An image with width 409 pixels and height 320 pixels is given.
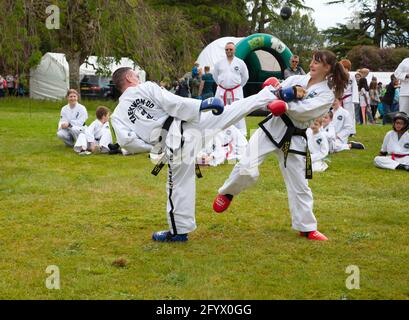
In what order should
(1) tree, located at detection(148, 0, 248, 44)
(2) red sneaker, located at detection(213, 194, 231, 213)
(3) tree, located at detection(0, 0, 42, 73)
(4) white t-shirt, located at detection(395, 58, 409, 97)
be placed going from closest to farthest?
(2) red sneaker, located at detection(213, 194, 231, 213), (3) tree, located at detection(0, 0, 42, 73), (4) white t-shirt, located at detection(395, 58, 409, 97), (1) tree, located at detection(148, 0, 248, 44)

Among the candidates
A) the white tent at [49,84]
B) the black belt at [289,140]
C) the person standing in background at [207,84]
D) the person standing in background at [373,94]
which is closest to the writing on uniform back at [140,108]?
the black belt at [289,140]

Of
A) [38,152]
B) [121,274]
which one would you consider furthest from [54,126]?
[121,274]

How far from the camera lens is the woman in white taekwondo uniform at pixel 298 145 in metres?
5.62

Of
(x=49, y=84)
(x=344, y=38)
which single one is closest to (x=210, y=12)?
(x=49, y=84)

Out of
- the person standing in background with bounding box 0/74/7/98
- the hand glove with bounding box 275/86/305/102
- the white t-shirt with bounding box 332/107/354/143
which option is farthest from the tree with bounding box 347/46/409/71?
the hand glove with bounding box 275/86/305/102

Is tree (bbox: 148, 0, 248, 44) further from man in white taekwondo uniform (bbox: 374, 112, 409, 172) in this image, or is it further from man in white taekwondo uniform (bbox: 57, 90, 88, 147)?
man in white taekwondo uniform (bbox: 374, 112, 409, 172)

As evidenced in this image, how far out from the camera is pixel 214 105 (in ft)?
17.3

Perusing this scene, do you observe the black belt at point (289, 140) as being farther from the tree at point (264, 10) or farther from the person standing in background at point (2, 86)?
the tree at point (264, 10)

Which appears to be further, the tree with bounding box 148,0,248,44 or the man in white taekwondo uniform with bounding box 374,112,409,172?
the tree with bounding box 148,0,248,44

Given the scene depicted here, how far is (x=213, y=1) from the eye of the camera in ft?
123

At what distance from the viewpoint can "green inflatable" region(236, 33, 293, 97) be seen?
21.3 meters

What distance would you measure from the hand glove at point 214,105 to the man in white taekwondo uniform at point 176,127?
0.05 metres

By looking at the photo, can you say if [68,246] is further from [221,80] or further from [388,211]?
[221,80]

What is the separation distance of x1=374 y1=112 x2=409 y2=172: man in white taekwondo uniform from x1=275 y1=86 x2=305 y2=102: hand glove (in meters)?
5.16
